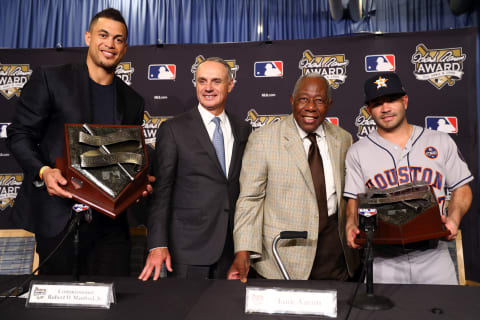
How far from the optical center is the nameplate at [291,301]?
120cm

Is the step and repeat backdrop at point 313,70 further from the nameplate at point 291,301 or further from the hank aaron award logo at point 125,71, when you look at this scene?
the nameplate at point 291,301

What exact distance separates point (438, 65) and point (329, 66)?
0.97m

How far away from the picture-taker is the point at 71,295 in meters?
1.29

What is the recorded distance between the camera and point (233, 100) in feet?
13.1

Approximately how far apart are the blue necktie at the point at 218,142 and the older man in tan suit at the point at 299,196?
5.3 inches

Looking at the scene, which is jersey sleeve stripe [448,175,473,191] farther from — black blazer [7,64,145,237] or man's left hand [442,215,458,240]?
black blazer [7,64,145,237]

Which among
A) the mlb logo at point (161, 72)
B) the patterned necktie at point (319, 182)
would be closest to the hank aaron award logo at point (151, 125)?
the mlb logo at point (161, 72)

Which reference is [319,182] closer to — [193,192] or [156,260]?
[193,192]

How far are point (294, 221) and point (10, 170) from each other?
3345 millimetres

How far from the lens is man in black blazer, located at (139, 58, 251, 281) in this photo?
84.3 inches

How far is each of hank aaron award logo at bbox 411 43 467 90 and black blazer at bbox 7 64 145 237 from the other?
297 centimetres

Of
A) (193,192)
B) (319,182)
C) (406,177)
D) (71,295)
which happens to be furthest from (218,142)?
(71,295)

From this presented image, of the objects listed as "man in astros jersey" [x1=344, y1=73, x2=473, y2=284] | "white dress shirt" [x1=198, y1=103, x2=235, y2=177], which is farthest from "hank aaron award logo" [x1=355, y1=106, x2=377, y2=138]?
"white dress shirt" [x1=198, y1=103, x2=235, y2=177]

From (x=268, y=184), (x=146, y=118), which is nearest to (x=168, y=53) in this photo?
(x=146, y=118)
